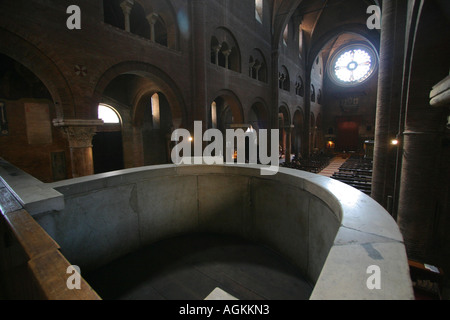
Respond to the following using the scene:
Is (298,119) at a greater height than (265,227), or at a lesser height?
greater

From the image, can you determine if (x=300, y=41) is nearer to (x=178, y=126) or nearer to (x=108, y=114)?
(x=178, y=126)

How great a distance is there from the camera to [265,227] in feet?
11.1

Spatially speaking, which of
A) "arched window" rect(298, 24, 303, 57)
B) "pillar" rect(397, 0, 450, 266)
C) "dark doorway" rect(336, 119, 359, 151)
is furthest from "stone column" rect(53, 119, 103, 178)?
"dark doorway" rect(336, 119, 359, 151)

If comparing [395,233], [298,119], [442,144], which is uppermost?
[298,119]

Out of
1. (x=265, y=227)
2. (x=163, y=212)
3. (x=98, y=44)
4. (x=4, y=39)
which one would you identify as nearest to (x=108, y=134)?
(x=98, y=44)

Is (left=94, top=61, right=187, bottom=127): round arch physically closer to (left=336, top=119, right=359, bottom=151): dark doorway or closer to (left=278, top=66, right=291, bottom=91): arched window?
(left=278, top=66, right=291, bottom=91): arched window

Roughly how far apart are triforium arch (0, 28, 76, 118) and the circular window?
28.3 metres

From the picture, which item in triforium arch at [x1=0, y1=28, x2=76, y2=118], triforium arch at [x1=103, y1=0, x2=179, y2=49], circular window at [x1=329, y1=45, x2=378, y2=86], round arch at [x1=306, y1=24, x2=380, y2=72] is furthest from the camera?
circular window at [x1=329, y1=45, x2=378, y2=86]

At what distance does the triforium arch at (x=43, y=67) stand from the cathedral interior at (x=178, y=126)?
0.02 m

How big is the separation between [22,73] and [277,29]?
13.7 meters

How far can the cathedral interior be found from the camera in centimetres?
258

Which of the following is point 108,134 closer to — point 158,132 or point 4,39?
point 158,132

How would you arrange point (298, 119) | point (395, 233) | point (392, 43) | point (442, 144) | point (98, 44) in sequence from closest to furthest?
point (395, 233)
point (442, 144)
point (98, 44)
point (392, 43)
point (298, 119)
